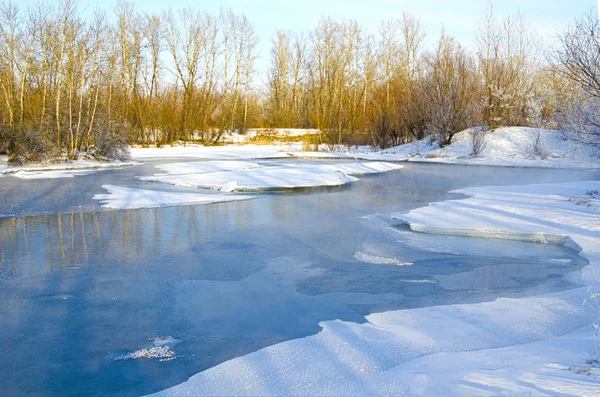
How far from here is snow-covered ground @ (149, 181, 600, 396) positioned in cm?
355

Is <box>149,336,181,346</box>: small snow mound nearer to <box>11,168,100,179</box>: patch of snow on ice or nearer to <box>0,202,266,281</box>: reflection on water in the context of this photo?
<box>0,202,266,281</box>: reflection on water

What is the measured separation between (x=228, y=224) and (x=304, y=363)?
20.3 ft

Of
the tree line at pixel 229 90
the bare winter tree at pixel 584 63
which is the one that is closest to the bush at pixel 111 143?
Answer: the tree line at pixel 229 90

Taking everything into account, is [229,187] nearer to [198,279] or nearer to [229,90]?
[198,279]

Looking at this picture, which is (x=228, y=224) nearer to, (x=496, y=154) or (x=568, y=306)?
(x=568, y=306)

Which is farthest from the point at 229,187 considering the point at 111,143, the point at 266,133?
the point at 266,133

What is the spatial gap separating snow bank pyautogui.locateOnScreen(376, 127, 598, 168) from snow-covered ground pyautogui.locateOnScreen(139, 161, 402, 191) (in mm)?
8462

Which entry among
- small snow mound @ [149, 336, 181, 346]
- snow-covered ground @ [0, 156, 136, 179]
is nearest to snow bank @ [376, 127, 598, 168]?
snow-covered ground @ [0, 156, 136, 179]

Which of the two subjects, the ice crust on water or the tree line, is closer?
the ice crust on water

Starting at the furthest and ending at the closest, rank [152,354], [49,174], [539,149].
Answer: [539,149], [49,174], [152,354]

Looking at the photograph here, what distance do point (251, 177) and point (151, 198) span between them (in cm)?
461

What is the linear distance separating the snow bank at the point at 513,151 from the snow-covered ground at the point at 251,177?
8.46 m

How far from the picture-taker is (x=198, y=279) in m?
6.63

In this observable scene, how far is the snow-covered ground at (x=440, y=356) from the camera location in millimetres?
3549
